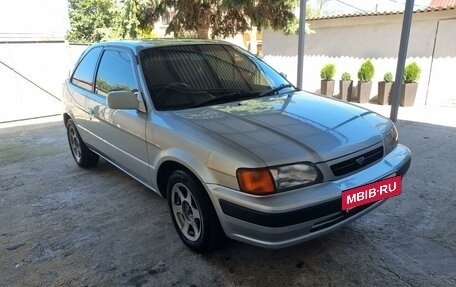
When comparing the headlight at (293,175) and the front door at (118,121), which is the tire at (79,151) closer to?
the front door at (118,121)

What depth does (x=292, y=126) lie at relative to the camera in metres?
2.47

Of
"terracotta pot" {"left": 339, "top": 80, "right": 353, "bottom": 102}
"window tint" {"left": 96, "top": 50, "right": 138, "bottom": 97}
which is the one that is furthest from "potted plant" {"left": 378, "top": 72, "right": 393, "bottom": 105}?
"window tint" {"left": 96, "top": 50, "right": 138, "bottom": 97}

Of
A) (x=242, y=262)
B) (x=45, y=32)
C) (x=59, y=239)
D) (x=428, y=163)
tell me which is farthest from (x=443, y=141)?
(x=45, y=32)

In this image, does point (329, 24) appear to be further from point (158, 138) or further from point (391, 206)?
point (158, 138)

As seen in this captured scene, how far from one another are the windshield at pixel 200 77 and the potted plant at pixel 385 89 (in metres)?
5.79

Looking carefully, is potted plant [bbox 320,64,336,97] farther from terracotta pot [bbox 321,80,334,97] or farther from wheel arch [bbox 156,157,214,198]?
wheel arch [bbox 156,157,214,198]

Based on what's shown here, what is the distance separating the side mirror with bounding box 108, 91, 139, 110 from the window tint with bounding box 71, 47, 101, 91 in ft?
4.09

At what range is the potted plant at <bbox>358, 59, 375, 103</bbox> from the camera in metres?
8.79

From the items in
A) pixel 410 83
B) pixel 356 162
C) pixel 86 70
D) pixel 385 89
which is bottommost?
pixel 385 89

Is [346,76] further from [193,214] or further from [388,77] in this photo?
[193,214]

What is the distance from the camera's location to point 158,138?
2744 mm

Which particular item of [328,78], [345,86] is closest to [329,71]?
[328,78]

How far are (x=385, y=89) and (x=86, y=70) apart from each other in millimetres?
6876

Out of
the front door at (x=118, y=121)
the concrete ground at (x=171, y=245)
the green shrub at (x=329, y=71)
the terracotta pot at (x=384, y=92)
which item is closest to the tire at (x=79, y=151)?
the concrete ground at (x=171, y=245)
